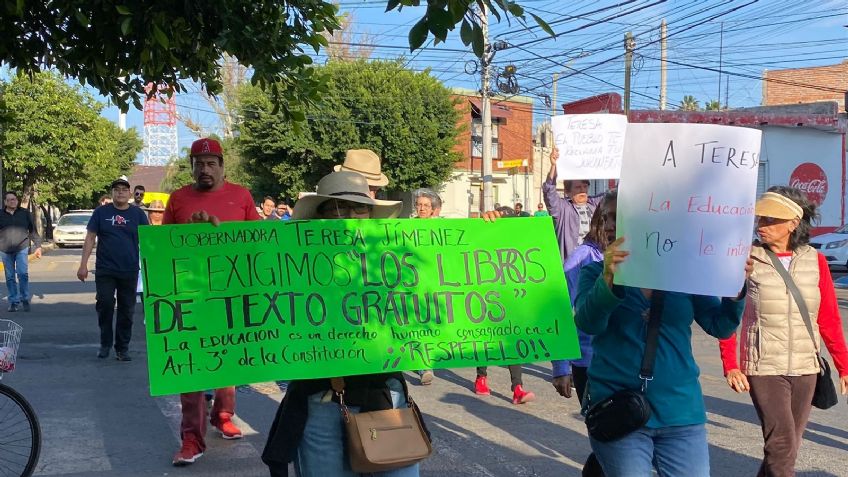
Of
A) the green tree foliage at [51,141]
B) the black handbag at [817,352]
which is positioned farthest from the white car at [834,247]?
the green tree foliage at [51,141]

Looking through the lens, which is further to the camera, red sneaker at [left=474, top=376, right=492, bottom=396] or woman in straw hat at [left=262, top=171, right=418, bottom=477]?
red sneaker at [left=474, top=376, right=492, bottom=396]

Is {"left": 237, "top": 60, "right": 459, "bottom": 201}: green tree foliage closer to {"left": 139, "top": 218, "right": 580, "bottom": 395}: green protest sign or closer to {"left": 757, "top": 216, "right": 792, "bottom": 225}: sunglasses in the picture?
{"left": 757, "top": 216, "right": 792, "bottom": 225}: sunglasses

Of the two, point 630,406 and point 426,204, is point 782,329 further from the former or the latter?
point 426,204

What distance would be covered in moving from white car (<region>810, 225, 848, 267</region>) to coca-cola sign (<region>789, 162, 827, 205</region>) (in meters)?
5.53

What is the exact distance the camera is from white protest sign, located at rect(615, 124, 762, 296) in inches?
111

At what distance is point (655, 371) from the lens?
3.15 m

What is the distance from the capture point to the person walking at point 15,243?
13.0 meters

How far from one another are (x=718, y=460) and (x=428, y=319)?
3.07 m

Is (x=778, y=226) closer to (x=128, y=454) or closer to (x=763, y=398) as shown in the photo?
(x=763, y=398)

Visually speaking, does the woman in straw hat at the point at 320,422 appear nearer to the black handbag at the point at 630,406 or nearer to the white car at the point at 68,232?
the black handbag at the point at 630,406

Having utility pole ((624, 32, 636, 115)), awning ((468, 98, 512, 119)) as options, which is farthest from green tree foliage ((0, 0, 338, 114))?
awning ((468, 98, 512, 119))

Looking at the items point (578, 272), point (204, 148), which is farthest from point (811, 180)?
point (204, 148)

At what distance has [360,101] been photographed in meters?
38.5

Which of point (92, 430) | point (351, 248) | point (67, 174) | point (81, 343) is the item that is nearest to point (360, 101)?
point (67, 174)
